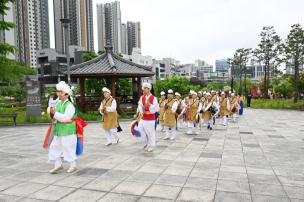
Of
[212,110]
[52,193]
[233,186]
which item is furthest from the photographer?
[212,110]

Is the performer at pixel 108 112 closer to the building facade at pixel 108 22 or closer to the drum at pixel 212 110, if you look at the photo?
the drum at pixel 212 110

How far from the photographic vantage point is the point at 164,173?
6164mm

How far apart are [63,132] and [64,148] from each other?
0.35m

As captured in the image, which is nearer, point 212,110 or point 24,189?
point 24,189

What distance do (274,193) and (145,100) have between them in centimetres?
446

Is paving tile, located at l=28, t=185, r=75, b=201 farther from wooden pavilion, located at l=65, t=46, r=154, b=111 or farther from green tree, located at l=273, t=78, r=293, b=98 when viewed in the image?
green tree, located at l=273, t=78, r=293, b=98

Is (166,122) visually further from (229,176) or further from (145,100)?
(229,176)

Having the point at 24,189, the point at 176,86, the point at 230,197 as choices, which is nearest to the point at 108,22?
the point at 176,86

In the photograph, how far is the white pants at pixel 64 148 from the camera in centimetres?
621

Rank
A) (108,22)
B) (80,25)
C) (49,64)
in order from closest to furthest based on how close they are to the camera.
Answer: (80,25), (49,64), (108,22)

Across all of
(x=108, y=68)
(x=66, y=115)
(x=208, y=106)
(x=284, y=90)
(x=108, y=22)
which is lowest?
(x=208, y=106)

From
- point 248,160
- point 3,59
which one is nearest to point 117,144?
point 248,160

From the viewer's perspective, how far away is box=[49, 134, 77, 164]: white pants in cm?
621

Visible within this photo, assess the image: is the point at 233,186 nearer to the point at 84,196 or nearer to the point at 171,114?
the point at 84,196
